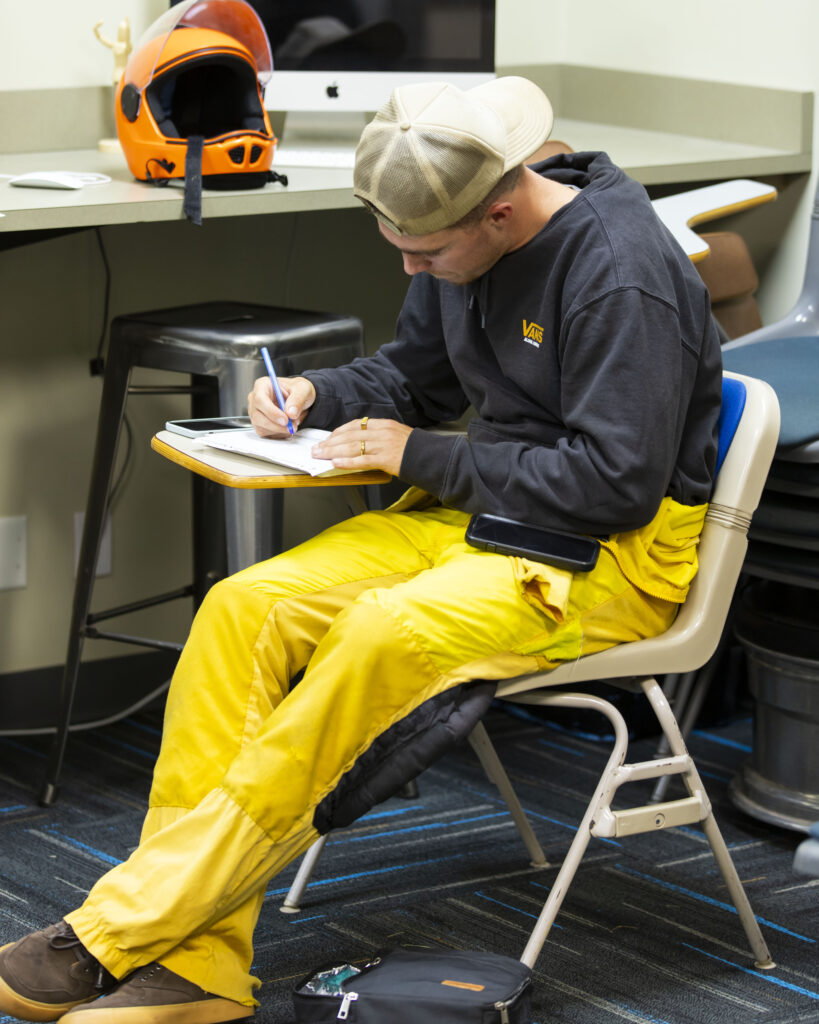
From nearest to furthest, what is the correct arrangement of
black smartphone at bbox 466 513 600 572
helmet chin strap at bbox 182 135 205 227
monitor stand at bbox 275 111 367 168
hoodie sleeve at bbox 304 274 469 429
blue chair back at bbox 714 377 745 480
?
black smartphone at bbox 466 513 600 572, blue chair back at bbox 714 377 745 480, hoodie sleeve at bbox 304 274 469 429, helmet chin strap at bbox 182 135 205 227, monitor stand at bbox 275 111 367 168

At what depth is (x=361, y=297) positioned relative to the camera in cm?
289

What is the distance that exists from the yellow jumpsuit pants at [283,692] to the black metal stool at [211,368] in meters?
0.46

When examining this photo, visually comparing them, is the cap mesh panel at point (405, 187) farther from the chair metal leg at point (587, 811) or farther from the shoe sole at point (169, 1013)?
the shoe sole at point (169, 1013)

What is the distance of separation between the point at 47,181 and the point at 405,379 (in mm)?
645

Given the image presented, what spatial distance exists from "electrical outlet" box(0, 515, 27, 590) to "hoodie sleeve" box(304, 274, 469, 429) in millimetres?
919

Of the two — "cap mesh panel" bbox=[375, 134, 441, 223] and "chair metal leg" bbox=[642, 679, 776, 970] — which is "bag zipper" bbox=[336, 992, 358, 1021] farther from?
"cap mesh panel" bbox=[375, 134, 441, 223]

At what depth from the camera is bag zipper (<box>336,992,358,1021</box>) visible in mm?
1580

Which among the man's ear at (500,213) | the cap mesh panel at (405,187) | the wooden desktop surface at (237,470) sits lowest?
the wooden desktop surface at (237,470)

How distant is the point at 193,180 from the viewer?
2.15 m

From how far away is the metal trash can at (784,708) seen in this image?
2.16 m

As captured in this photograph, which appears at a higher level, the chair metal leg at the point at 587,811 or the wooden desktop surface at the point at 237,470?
the wooden desktop surface at the point at 237,470

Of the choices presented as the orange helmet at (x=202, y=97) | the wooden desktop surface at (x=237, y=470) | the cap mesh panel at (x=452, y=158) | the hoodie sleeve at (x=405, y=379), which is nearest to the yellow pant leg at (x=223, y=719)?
the wooden desktop surface at (x=237, y=470)

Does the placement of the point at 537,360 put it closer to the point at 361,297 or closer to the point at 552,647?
the point at 552,647

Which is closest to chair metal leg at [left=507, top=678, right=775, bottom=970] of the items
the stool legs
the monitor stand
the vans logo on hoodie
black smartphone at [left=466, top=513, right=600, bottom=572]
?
black smartphone at [left=466, top=513, right=600, bottom=572]
